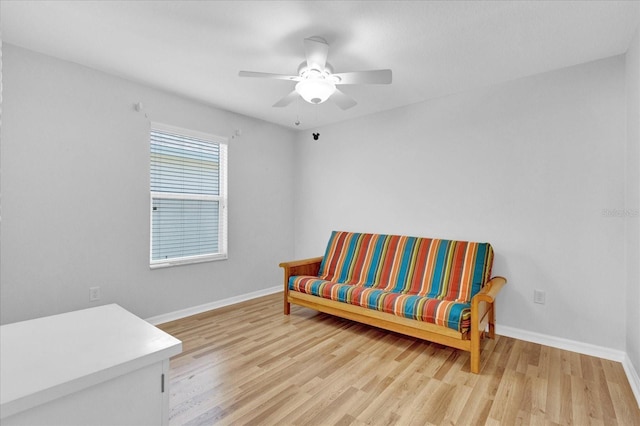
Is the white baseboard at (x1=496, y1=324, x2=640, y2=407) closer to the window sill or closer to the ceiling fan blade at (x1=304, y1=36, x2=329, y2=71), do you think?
the ceiling fan blade at (x1=304, y1=36, x2=329, y2=71)

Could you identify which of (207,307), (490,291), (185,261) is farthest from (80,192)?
(490,291)

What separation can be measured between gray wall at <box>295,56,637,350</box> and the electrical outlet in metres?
2.94

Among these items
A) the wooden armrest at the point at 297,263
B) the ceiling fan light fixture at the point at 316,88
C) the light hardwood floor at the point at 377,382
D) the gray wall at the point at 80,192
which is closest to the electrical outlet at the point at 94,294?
the gray wall at the point at 80,192

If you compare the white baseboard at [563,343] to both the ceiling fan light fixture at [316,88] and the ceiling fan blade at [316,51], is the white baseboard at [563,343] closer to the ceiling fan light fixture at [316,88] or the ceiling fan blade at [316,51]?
the ceiling fan light fixture at [316,88]

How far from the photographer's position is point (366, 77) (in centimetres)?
223

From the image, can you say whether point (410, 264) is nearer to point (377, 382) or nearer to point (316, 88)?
point (377, 382)

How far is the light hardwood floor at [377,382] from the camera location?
1824 millimetres

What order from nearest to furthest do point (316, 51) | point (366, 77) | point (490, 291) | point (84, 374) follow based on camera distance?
point (84, 374)
point (316, 51)
point (366, 77)
point (490, 291)

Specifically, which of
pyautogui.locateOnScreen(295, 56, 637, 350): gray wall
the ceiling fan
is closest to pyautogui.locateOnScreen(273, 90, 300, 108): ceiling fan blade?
the ceiling fan

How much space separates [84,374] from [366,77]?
2.18 metres

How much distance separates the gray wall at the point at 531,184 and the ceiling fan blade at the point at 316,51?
1756 mm

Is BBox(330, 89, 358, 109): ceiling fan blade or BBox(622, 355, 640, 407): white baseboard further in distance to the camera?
BBox(330, 89, 358, 109): ceiling fan blade

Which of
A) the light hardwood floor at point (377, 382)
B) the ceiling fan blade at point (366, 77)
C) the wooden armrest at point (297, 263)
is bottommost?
the light hardwood floor at point (377, 382)

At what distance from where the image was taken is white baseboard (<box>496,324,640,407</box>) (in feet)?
7.06
